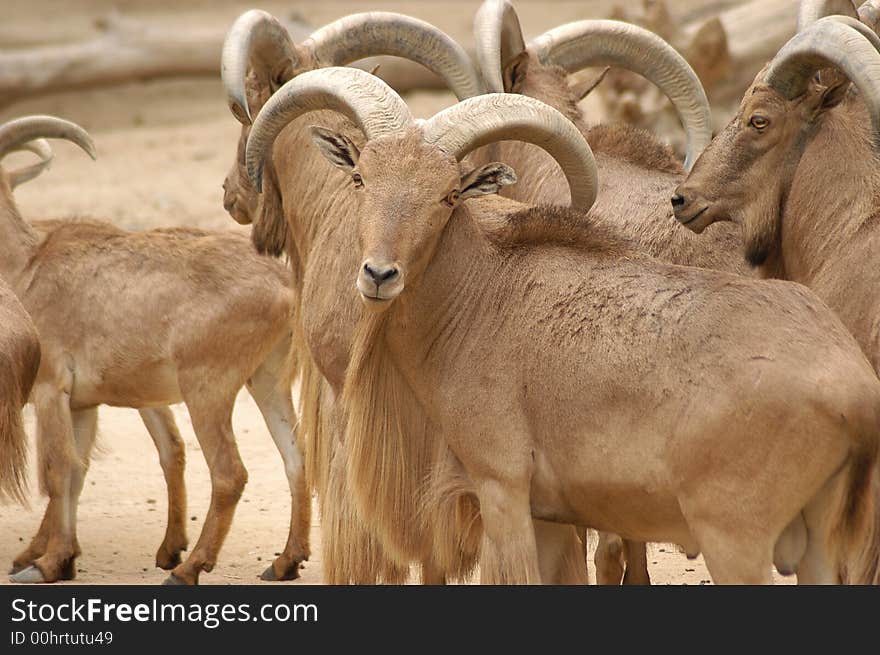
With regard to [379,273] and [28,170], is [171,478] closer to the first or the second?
[28,170]

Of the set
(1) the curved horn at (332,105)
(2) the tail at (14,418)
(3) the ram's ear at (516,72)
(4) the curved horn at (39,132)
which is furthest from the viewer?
(4) the curved horn at (39,132)

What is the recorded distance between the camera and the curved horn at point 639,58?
866 cm

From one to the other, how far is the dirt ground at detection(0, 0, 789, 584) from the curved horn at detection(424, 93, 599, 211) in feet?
9.03

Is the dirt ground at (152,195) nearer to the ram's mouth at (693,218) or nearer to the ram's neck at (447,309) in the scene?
the ram's mouth at (693,218)

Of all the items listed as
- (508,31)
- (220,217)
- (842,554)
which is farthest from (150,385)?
(220,217)

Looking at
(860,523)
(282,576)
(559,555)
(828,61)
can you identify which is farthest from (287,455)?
(860,523)

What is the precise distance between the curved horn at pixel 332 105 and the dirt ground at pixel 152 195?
265cm

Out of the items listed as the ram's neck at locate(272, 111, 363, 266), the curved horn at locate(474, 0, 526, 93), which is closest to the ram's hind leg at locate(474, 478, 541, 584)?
the ram's neck at locate(272, 111, 363, 266)

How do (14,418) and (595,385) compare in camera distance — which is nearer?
(595,385)

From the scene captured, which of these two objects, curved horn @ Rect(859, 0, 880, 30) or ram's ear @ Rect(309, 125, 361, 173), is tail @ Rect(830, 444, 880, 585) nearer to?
ram's ear @ Rect(309, 125, 361, 173)

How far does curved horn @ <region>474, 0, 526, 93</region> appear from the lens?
856 centimetres

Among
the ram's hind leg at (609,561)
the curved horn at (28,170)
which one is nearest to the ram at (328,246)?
the ram's hind leg at (609,561)

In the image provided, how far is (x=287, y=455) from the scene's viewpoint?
9.12m

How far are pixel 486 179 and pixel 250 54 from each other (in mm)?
2183
